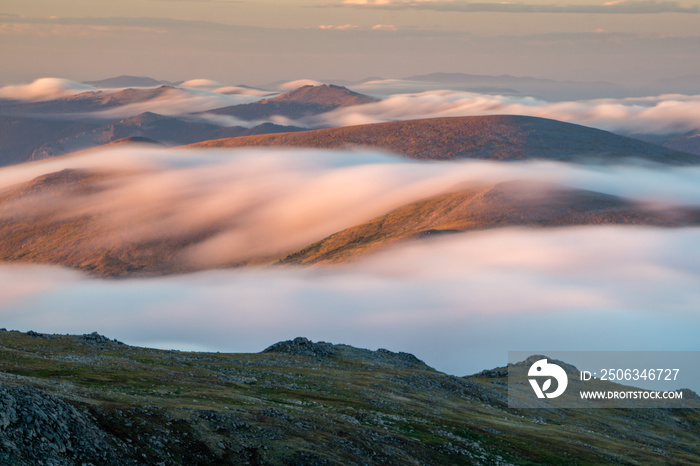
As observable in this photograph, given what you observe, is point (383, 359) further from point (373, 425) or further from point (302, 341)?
point (373, 425)

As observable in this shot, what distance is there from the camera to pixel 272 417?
73500 millimetres

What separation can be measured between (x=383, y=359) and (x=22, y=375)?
8433 centimetres

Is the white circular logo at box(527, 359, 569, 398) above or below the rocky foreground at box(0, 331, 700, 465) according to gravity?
above

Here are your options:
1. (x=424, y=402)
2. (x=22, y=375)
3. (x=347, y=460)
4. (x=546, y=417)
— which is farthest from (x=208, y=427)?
(x=546, y=417)

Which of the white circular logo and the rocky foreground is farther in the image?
the white circular logo

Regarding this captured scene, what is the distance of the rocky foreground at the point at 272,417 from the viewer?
5919 cm

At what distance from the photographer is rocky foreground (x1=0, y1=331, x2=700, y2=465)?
59188 millimetres

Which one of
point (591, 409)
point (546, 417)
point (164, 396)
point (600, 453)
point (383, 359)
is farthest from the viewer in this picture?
point (383, 359)

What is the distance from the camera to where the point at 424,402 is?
347 ft

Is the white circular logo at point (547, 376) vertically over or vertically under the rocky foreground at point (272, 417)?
over

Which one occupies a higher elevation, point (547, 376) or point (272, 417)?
point (547, 376)

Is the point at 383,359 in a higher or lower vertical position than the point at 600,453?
higher

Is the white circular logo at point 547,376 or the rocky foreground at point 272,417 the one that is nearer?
the rocky foreground at point 272,417

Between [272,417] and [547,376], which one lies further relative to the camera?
[547,376]
